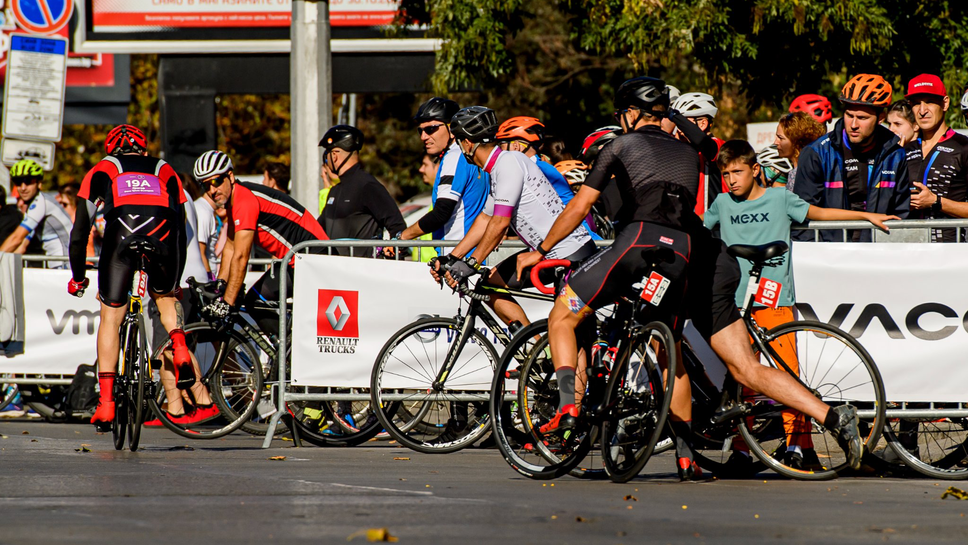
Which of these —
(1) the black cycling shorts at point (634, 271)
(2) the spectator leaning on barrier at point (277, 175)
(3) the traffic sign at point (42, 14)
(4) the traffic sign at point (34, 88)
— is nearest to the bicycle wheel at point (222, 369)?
(2) the spectator leaning on barrier at point (277, 175)

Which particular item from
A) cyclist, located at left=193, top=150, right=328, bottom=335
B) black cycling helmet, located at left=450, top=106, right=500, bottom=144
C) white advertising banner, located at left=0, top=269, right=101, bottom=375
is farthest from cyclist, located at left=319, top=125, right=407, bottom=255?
white advertising banner, located at left=0, top=269, right=101, bottom=375

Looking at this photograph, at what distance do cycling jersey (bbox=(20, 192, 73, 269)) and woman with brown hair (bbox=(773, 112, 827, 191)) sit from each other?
698cm

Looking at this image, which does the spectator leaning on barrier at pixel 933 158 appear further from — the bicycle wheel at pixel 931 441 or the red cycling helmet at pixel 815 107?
the bicycle wheel at pixel 931 441

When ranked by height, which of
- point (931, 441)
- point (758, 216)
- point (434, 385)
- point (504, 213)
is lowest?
point (931, 441)

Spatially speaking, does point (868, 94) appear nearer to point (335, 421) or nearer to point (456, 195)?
point (456, 195)

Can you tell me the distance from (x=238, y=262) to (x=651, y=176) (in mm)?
3795

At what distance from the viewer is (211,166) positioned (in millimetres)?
10258

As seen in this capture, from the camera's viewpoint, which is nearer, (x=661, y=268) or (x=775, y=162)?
(x=661, y=268)

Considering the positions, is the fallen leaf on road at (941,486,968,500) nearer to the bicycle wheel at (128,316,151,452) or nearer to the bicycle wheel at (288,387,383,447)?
the bicycle wheel at (288,387,383,447)

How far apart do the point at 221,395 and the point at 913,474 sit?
4.75 meters

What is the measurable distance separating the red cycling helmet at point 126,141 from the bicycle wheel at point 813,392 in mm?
4459

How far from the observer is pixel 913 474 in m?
8.12

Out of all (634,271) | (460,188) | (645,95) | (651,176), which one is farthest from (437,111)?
(634,271)

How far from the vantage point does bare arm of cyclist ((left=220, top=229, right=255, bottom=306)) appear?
33.0 feet
